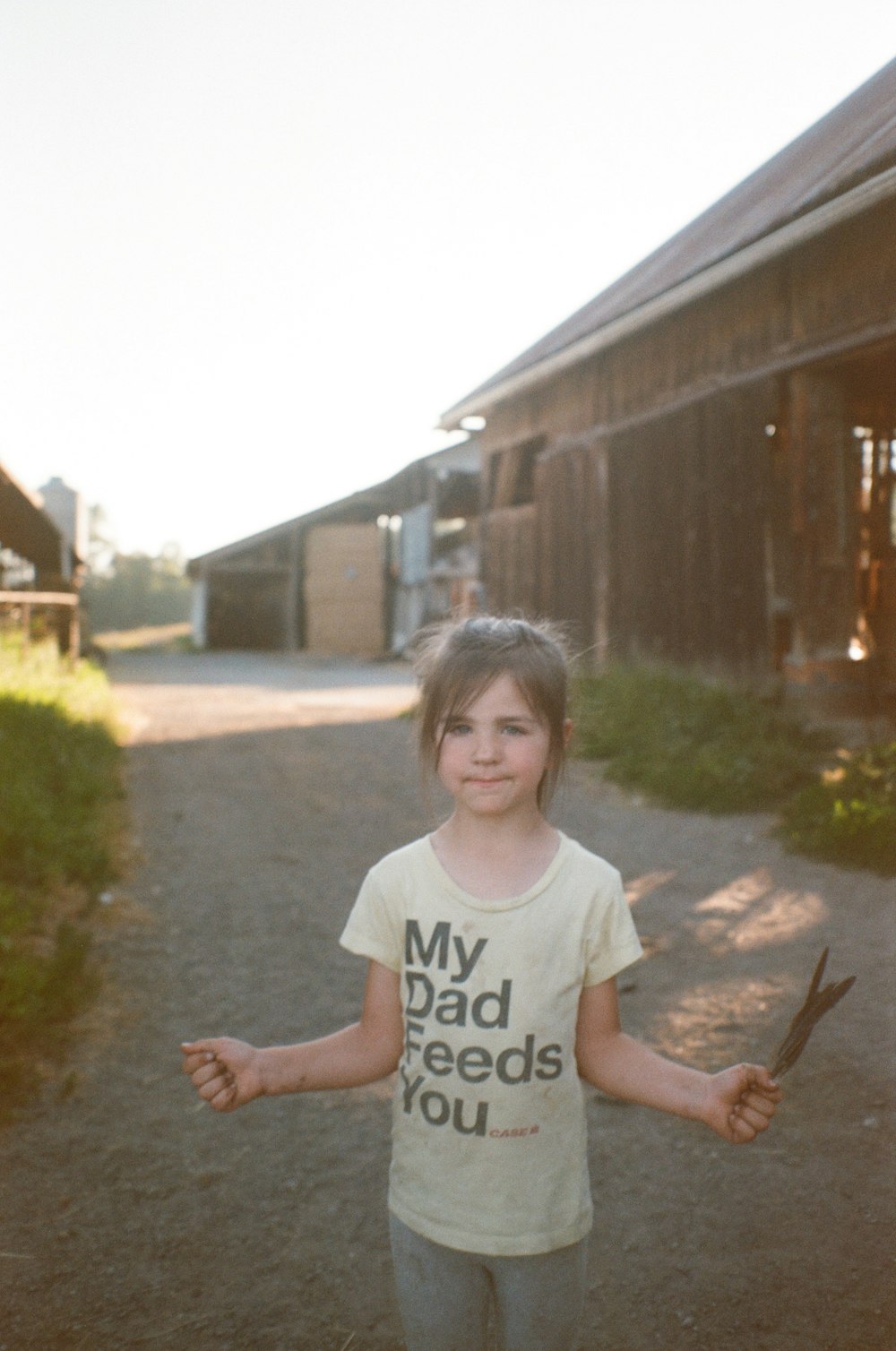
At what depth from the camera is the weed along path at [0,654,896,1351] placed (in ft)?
7.46

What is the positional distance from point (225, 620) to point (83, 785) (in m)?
23.9

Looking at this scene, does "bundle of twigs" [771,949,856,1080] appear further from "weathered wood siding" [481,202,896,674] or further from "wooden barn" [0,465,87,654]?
"wooden barn" [0,465,87,654]

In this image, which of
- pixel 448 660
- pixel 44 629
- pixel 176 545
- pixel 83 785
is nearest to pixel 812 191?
pixel 83 785

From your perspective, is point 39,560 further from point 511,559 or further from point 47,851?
point 47,851

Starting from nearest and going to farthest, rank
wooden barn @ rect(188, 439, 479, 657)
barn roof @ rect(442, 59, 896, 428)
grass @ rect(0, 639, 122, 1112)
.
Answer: grass @ rect(0, 639, 122, 1112)
barn roof @ rect(442, 59, 896, 428)
wooden barn @ rect(188, 439, 479, 657)

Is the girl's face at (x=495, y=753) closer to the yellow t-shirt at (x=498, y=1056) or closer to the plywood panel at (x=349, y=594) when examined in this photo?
the yellow t-shirt at (x=498, y=1056)

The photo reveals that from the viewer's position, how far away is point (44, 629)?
11695 millimetres

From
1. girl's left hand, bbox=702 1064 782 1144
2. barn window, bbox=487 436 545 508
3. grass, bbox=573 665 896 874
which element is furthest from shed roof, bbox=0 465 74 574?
girl's left hand, bbox=702 1064 782 1144

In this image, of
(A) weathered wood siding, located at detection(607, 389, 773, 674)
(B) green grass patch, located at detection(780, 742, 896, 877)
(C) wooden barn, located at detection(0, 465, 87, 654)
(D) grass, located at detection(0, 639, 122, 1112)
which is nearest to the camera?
(D) grass, located at detection(0, 639, 122, 1112)

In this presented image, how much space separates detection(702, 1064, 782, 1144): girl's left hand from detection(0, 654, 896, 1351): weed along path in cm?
87

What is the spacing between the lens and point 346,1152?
2.97 meters

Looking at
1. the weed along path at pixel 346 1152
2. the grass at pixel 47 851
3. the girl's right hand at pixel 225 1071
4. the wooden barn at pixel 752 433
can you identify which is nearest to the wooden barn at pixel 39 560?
the grass at pixel 47 851

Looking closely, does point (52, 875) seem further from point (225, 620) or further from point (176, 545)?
point (176, 545)

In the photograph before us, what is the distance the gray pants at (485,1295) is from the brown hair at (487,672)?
72cm
